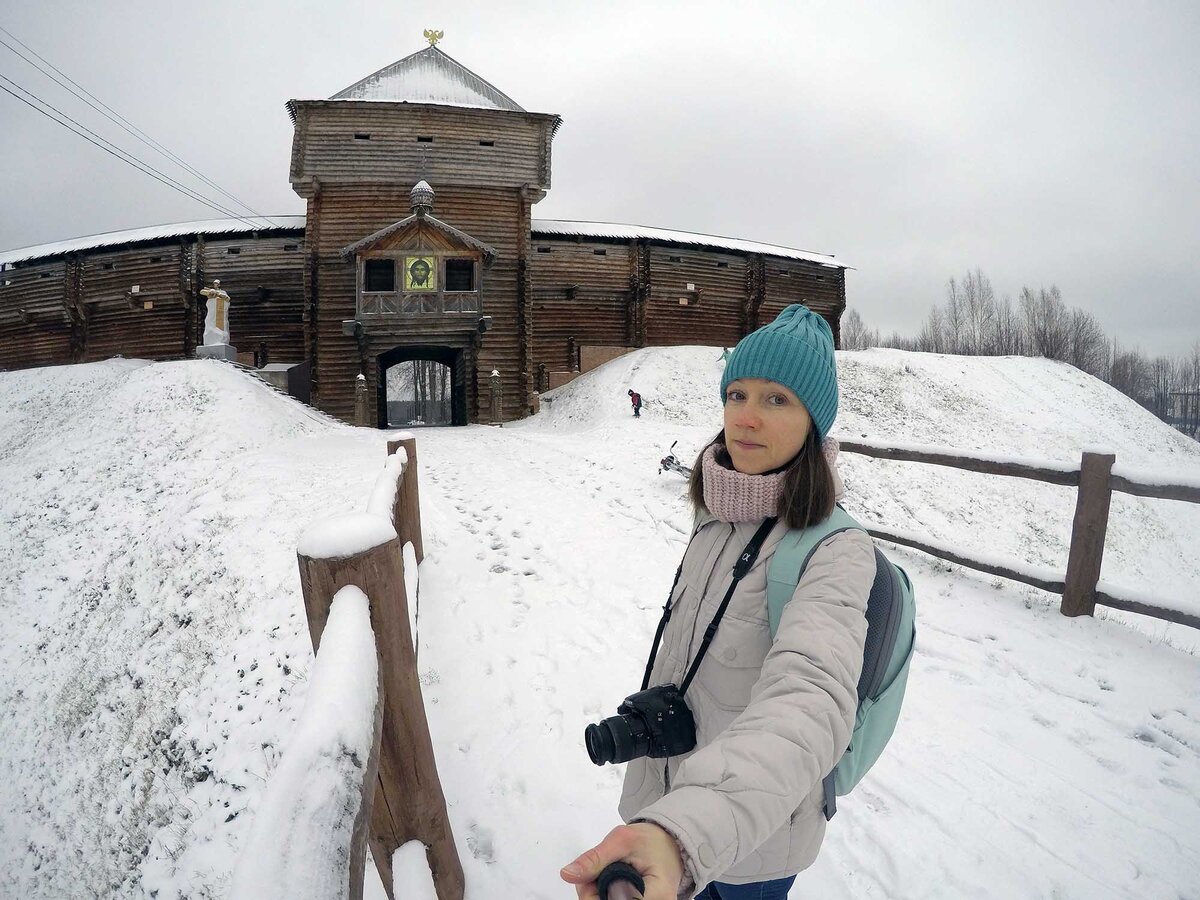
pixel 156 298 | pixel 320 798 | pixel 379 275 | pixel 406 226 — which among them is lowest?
pixel 320 798

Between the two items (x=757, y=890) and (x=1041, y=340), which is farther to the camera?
(x=1041, y=340)

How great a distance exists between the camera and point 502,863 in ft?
8.14

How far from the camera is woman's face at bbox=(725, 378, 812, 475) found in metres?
1.48

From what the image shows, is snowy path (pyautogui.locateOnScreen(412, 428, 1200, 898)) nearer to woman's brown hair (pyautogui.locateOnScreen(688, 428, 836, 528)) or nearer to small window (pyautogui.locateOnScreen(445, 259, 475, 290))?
woman's brown hair (pyautogui.locateOnScreen(688, 428, 836, 528))

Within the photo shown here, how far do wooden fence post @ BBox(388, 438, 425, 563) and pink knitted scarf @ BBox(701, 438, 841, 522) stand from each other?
3.00m

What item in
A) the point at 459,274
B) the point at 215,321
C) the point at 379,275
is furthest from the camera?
the point at 459,274

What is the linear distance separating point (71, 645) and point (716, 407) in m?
16.9

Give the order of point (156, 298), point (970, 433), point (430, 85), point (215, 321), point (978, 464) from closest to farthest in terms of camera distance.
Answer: point (978, 464) → point (215, 321) → point (970, 433) → point (430, 85) → point (156, 298)

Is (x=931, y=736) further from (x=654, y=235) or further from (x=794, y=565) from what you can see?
(x=654, y=235)

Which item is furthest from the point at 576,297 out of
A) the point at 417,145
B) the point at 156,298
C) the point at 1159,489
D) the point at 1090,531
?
the point at 1159,489

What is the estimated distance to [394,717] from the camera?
1.86 meters

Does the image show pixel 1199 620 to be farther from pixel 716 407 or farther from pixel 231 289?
pixel 231 289

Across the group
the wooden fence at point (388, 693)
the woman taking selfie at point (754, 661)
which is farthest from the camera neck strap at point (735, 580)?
the wooden fence at point (388, 693)

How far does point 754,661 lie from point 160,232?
29.3m
